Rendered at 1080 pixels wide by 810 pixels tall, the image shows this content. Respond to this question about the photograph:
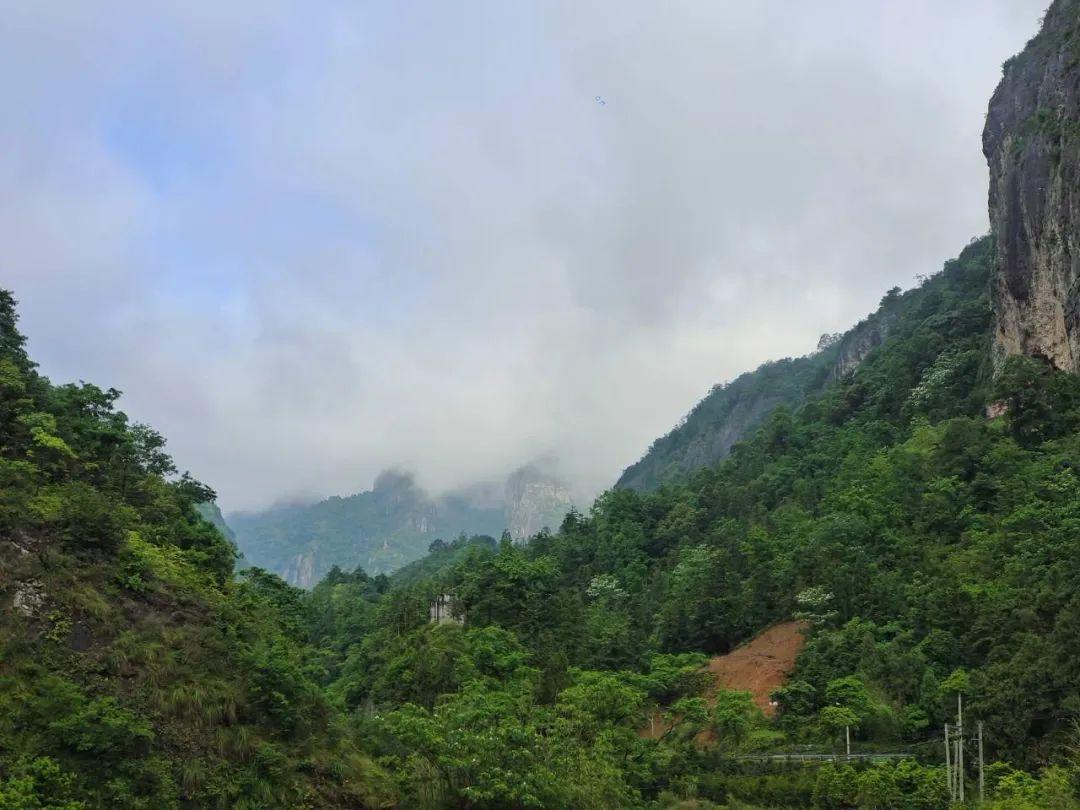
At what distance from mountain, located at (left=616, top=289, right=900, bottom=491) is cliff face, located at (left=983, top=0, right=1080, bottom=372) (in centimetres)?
4401

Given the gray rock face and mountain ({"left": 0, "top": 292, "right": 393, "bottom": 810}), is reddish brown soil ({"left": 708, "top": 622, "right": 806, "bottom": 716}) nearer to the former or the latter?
mountain ({"left": 0, "top": 292, "right": 393, "bottom": 810})

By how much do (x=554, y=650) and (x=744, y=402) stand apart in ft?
348

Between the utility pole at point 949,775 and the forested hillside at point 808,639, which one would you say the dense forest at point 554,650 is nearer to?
the forested hillside at point 808,639

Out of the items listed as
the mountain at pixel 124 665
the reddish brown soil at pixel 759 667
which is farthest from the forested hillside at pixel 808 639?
the mountain at pixel 124 665

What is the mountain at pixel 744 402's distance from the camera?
10506cm

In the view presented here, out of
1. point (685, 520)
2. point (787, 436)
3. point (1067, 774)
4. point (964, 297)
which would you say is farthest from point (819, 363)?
point (1067, 774)

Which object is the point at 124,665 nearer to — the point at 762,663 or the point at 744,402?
the point at 762,663

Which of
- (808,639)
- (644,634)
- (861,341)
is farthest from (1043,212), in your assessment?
(861,341)

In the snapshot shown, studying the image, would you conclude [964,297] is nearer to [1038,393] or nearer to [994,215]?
[994,215]

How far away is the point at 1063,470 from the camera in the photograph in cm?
3531

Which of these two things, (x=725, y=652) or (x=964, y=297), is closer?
(x=725, y=652)

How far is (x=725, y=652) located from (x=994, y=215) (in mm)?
39847

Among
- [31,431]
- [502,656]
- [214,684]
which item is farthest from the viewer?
[502,656]

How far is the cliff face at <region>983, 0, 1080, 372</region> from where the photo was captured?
45188 millimetres
